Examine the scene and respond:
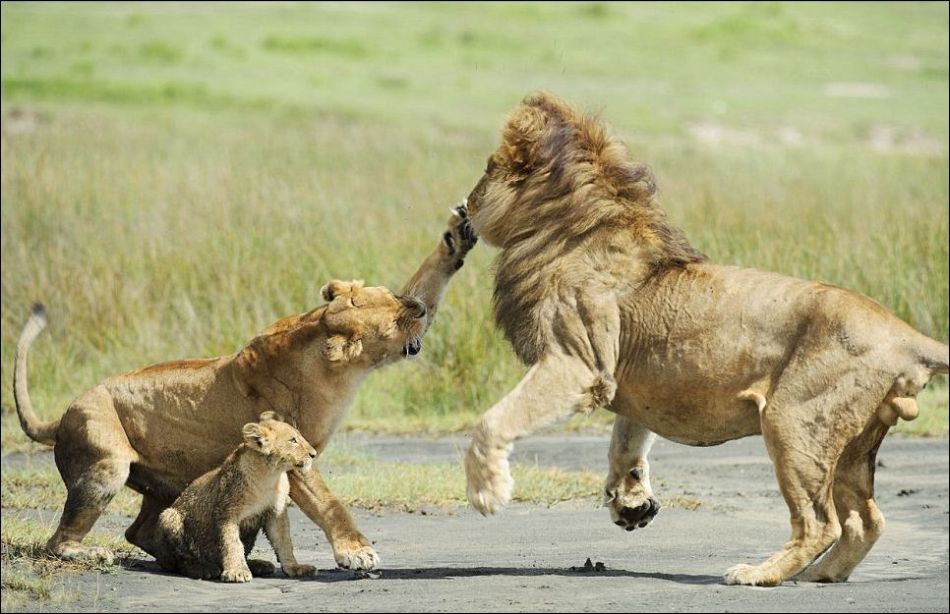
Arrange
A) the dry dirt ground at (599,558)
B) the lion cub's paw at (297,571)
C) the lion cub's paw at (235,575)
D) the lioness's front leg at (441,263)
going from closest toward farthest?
the dry dirt ground at (599,558) < the lion cub's paw at (235,575) < the lion cub's paw at (297,571) < the lioness's front leg at (441,263)

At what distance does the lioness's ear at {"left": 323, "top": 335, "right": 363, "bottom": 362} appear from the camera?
6812mm

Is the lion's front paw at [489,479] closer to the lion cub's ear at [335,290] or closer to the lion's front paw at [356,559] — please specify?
the lion's front paw at [356,559]

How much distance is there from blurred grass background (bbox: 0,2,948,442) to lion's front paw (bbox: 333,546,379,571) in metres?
1.56

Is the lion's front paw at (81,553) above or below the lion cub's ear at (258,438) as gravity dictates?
below

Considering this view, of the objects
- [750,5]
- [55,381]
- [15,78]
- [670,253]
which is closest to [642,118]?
[750,5]

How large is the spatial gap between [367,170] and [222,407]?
12501mm

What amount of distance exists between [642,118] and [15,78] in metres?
13.5

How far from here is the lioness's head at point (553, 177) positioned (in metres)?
7.01

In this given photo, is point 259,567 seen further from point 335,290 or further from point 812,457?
point 812,457

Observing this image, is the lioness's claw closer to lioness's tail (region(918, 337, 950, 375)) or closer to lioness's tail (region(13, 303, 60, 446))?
lioness's tail (region(13, 303, 60, 446))

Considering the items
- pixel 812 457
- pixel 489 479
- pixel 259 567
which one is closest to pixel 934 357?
pixel 812 457

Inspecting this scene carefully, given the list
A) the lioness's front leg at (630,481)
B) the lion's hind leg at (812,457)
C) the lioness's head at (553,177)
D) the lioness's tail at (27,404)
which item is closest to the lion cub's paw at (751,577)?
the lion's hind leg at (812,457)

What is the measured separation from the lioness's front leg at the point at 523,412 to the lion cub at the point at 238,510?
70 cm

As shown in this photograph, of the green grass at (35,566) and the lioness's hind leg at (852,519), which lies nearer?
the green grass at (35,566)
